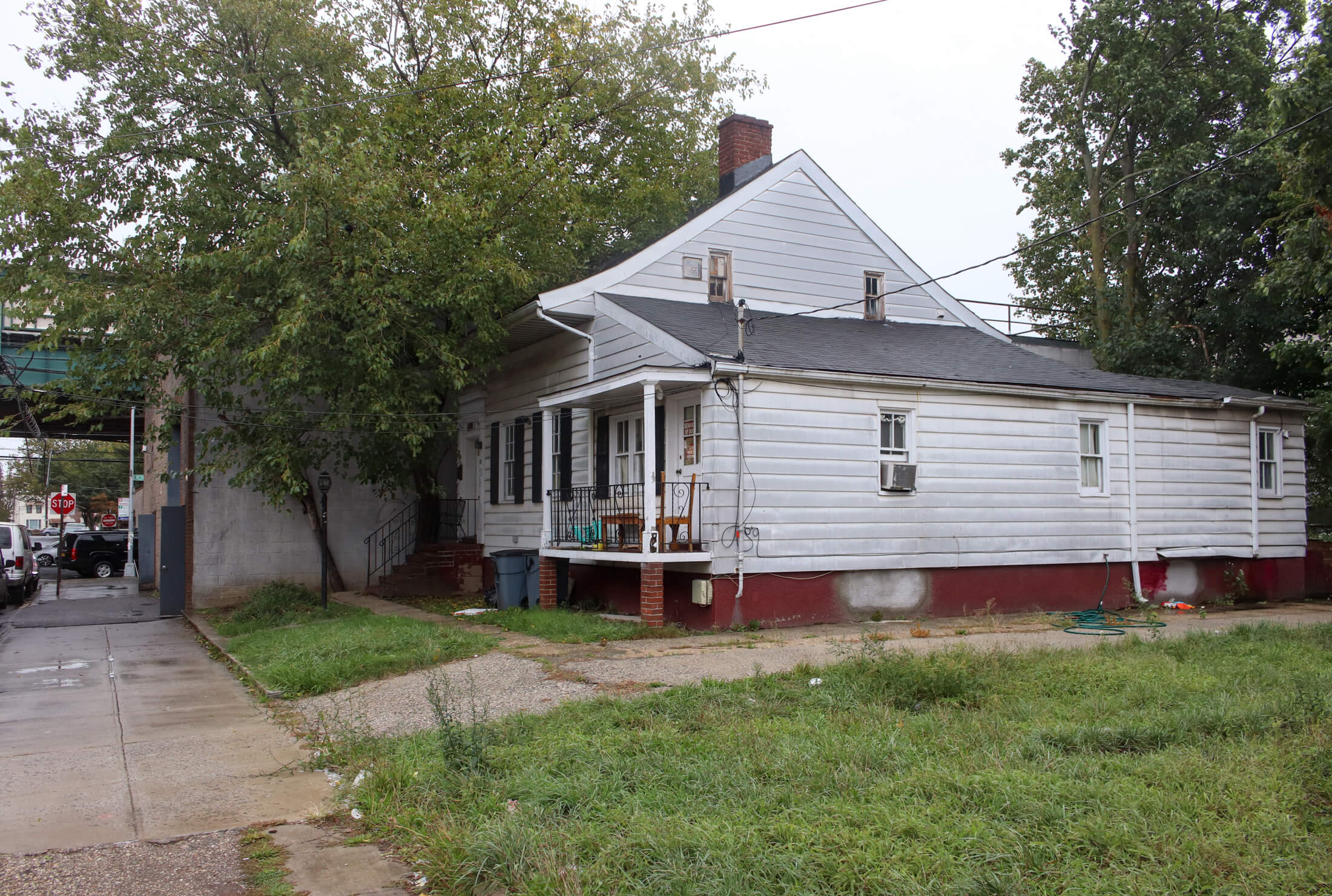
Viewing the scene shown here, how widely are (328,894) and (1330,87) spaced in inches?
695

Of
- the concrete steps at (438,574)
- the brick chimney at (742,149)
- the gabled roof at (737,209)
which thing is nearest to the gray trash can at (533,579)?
the concrete steps at (438,574)

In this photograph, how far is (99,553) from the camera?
3556 centimetres

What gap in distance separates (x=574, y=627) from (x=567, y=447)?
15.7ft

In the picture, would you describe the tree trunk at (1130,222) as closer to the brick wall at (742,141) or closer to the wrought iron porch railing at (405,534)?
the brick wall at (742,141)

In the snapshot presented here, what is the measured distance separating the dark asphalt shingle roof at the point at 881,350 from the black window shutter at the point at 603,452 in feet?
6.40

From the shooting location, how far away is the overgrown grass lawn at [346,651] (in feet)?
32.4

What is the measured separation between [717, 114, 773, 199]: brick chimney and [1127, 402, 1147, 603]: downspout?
792cm

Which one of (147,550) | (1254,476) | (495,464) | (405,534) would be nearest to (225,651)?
(495,464)

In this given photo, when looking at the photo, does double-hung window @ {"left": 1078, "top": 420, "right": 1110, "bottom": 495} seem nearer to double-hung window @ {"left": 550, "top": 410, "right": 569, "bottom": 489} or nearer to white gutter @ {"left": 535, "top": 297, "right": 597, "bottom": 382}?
white gutter @ {"left": 535, "top": 297, "right": 597, "bottom": 382}

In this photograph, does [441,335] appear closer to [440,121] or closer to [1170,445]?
[440,121]

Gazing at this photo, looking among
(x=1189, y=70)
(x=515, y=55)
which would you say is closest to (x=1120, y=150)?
(x=1189, y=70)

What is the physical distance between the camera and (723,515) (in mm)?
12797

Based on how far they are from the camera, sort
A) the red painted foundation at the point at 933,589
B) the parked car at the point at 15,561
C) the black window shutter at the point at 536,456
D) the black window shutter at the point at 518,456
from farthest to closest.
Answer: the parked car at the point at 15,561, the black window shutter at the point at 518,456, the black window shutter at the point at 536,456, the red painted foundation at the point at 933,589

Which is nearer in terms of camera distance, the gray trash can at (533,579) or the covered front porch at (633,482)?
the covered front porch at (633,482)
